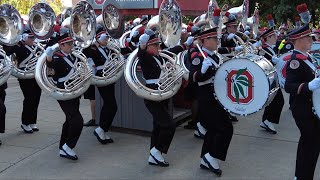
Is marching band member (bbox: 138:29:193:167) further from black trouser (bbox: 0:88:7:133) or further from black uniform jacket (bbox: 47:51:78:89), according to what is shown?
black trouser (bbox: 0:88:7:133)

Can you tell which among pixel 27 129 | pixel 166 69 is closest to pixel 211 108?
pixel 166 69

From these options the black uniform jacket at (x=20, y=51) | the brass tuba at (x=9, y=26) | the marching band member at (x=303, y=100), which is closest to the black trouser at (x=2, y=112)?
the black uniform jacket at (x=20, y=51)

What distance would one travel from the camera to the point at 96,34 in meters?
6.24

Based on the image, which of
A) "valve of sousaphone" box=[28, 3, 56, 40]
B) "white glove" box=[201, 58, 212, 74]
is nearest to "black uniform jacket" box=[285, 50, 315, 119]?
"white glove" box=[201, 58, 212, 74]

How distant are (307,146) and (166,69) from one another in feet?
6.16

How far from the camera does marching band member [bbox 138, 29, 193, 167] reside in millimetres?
5051

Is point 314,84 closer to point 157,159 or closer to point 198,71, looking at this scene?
point 198,71

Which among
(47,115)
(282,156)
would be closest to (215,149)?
(282,156)

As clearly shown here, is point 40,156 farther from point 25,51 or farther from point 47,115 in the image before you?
point 47,115

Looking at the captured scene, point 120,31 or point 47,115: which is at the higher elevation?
point 120,31

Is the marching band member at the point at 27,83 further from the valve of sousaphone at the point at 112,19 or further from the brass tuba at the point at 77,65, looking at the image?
the valve of sousaphone at the point at 112,19

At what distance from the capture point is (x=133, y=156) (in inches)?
217

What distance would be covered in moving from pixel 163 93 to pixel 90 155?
1.33 metres

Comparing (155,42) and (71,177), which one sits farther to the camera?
(155,42)
